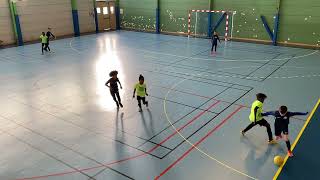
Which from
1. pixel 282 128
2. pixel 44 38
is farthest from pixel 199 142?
pixel 44 38

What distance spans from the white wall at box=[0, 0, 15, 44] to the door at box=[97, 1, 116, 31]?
9.46 meters

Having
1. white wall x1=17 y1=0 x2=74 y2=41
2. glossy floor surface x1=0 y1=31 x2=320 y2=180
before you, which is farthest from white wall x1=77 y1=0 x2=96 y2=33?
glossy floor surface x1=0 y1=31 x2=320 y2=180

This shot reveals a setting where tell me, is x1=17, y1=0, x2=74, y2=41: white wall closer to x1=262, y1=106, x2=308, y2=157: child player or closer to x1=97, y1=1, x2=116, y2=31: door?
x1=97, y1=1, x2=116, y2=31: door

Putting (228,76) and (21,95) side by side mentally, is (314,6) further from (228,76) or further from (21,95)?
(21,95)

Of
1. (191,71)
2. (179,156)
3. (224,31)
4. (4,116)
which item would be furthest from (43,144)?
(224,31)

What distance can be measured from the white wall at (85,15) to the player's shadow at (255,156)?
24786 mm

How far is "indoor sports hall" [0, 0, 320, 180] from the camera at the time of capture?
8.02 meters

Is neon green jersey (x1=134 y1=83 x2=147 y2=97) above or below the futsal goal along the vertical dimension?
below

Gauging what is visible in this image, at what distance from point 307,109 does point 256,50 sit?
11.2 metres

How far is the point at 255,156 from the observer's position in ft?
27.2

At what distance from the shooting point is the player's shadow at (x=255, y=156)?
7809 mm

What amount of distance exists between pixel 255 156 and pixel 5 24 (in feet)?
76.0

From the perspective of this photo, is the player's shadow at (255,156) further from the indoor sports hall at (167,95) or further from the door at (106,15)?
the door at (106,15)

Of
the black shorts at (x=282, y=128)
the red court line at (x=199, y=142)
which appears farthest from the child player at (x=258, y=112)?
the red court line at (x=199, y=142)
